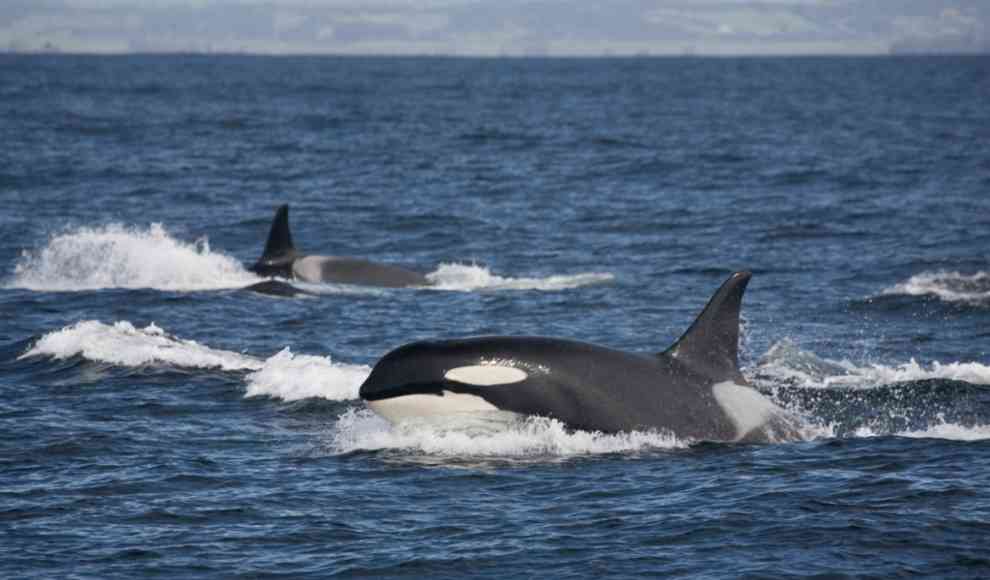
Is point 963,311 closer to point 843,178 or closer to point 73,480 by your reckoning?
point 73,480

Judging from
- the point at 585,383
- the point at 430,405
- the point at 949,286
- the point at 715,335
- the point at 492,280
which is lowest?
the point at 492,280

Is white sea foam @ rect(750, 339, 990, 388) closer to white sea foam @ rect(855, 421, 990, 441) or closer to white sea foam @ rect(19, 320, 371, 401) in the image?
white sea foam @ rect(855, 421, 990, 441)

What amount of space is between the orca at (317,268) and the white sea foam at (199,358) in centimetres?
660

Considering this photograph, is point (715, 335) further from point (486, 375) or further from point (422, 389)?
point (422, 389)

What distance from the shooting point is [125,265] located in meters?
30.0

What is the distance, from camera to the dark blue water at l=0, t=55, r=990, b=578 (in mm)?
12812

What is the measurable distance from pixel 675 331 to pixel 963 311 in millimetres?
4923

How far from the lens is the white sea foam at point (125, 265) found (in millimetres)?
28188

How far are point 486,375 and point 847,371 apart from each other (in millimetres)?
6571

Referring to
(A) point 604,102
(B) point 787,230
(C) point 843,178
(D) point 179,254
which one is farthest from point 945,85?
(D) point 179,254

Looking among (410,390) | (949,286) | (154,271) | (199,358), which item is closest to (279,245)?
(154,271)

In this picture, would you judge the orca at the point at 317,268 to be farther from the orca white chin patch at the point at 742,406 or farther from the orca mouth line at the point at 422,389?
the orca mouth line at the point at 422,389

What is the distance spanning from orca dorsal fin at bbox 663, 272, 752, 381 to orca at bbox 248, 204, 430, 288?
13115 mm

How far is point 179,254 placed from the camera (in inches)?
1190
